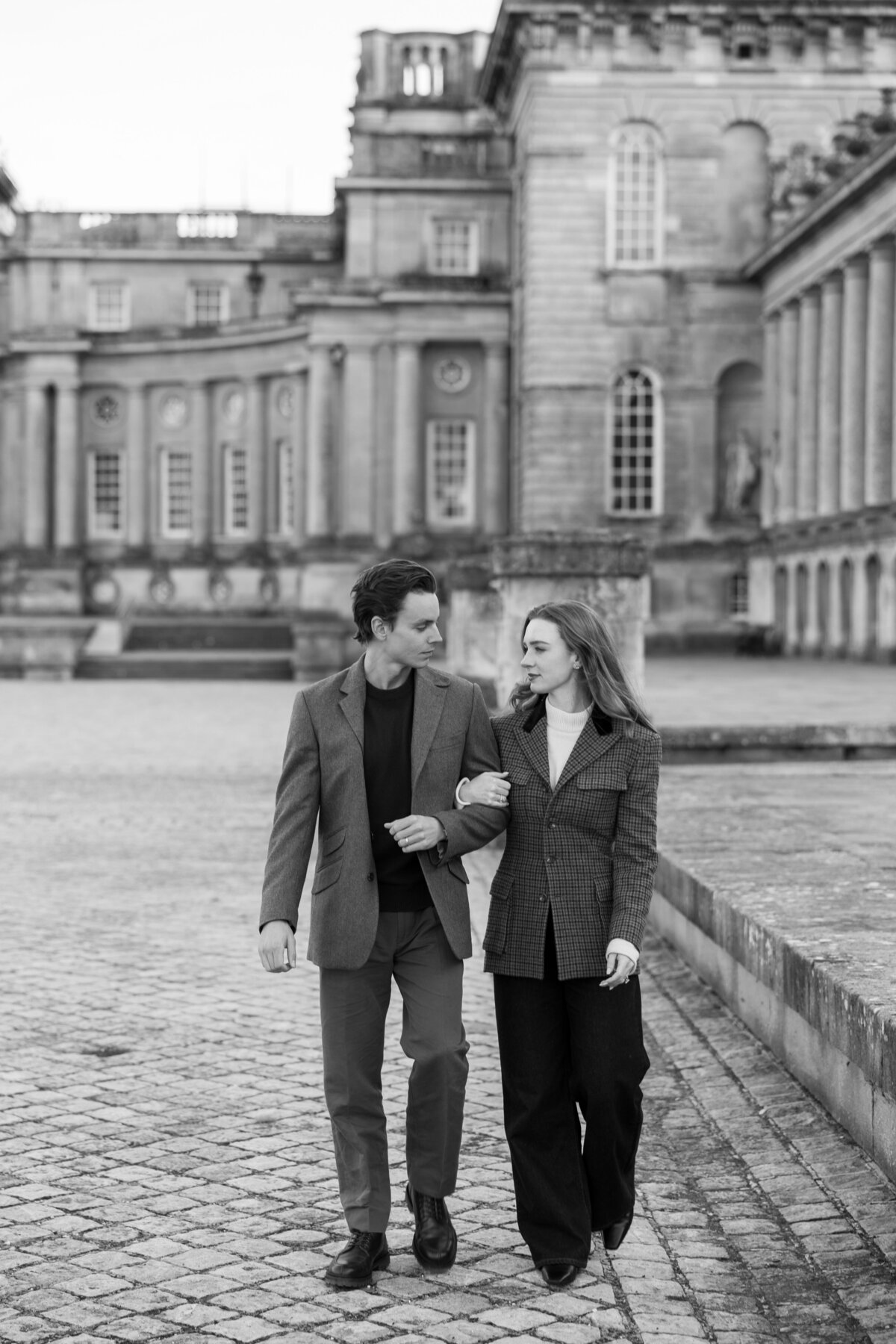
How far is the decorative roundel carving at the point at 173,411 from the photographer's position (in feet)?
187

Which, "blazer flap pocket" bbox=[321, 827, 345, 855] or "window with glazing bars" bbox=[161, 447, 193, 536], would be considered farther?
"window with glazing bars" bbox=[161, 447, 193, 536]

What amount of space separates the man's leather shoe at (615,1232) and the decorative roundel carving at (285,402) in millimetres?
49189

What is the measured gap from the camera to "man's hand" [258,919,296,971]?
17.3ft

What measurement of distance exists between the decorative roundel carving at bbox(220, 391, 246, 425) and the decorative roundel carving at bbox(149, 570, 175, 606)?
4.83 m

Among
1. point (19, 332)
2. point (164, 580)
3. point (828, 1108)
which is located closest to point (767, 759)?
point (828, 1108)

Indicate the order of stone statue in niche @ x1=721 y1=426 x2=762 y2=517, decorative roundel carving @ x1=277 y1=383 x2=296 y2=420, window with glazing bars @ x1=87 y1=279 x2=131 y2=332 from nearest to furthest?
stone statue in niche @ x1=721 y1=426 x2=762 y2=517 → decorative roundel carving @ x1=277 y1=383 x2=296 y2=420 → window with glazing bars @ x1=87 y1=279 x2=131 y2=332

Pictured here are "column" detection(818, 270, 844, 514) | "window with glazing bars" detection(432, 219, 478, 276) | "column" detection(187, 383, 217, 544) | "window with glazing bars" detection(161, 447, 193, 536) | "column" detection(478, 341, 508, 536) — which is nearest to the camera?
"column" detection(818, 270, 844, 514)

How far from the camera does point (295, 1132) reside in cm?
666

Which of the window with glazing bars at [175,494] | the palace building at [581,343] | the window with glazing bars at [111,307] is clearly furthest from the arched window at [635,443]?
the window with glazing bars at [111,307]

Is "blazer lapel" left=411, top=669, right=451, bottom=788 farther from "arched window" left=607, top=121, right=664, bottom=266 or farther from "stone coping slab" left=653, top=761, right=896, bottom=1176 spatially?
"arched window" left=607, top=121, right=664, bottom=266

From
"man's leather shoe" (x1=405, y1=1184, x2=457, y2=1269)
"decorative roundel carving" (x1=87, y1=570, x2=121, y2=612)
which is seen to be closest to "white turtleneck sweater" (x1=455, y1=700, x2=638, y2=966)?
"man's leather shoe" (x1=405, y1=1184, x2=457, y2=1269)

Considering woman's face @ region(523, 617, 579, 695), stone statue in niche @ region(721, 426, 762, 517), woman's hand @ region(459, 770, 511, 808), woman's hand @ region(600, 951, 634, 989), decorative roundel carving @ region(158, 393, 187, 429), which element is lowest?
woman's hand @ region(600, 951, 634, 989)

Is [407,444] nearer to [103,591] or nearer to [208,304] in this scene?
[103,591]

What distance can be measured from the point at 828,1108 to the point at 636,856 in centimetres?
160
